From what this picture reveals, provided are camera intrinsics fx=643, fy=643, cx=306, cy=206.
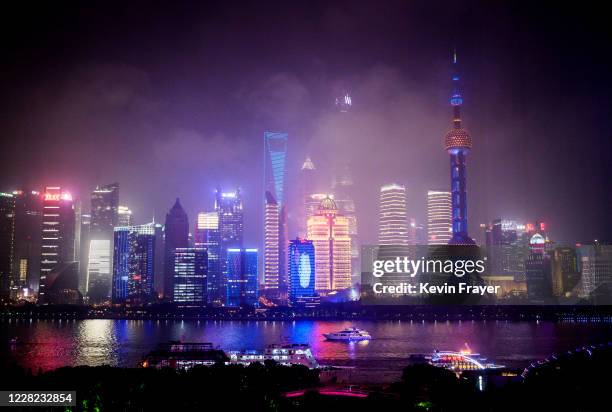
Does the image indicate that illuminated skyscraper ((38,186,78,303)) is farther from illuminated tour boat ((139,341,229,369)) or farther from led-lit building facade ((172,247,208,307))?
illuminated tour boat ((139,341,229,369))

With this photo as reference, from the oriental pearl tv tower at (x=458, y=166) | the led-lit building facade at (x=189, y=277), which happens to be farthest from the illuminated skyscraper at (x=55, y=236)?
the oriental pearl tv tower at (x=458, y=166)

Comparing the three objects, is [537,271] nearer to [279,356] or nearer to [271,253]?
[271,253]

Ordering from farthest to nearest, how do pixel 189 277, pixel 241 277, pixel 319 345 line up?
pixel 241 277
pixel 189 277
pixel 319 345

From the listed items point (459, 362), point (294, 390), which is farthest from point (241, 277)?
point (294, 390)

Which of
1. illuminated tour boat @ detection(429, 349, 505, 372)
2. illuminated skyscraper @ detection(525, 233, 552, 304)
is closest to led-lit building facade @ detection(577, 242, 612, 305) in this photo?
illuminated skyscraper @ detection(525, 233, 552, 304)

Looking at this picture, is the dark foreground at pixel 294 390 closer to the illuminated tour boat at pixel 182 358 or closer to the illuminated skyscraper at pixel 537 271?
the illuminated tour boat at pixel 182 358

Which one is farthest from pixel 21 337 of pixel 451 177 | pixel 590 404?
Answer: pixel 451 177
